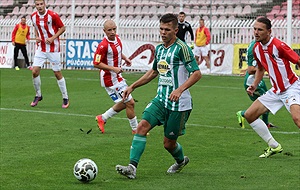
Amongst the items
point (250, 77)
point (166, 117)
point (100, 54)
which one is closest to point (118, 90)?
point (100, 54)

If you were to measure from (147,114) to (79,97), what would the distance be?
1030 centimetres

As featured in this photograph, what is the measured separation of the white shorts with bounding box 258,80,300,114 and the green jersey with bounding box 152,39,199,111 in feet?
5.95

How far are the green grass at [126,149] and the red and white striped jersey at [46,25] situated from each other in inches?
56.2

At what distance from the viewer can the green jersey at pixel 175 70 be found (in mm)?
8445

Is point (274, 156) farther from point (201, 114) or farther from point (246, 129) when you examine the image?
point (201, 114)

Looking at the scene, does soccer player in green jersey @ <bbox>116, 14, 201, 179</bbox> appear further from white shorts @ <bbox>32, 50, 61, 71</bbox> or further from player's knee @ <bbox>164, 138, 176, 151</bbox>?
white shorts @ <bbox>32, 50, 61, 71</bbox>

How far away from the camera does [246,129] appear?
43.1ft

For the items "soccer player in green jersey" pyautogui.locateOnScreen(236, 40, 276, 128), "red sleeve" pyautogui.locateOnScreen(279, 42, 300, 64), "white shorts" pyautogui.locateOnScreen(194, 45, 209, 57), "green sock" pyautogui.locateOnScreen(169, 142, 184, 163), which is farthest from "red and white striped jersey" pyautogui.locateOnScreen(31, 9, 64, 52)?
"white shorts" pyautogui.locateOnScreen(194, 45, 209, 57)

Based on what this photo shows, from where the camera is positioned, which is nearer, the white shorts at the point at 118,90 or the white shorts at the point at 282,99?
the white shorts at the point at 282,99

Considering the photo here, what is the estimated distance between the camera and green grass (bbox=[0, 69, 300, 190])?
8.27 meters

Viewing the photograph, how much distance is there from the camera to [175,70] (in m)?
8.52

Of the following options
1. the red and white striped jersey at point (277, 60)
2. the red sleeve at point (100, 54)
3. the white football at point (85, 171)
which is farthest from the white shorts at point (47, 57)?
the white football at point (85, 171)

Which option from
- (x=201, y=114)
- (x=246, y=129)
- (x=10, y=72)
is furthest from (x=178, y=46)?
(x=10, y=72)

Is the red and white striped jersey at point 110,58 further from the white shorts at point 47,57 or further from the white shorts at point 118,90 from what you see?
the white shorts at point 47,57
